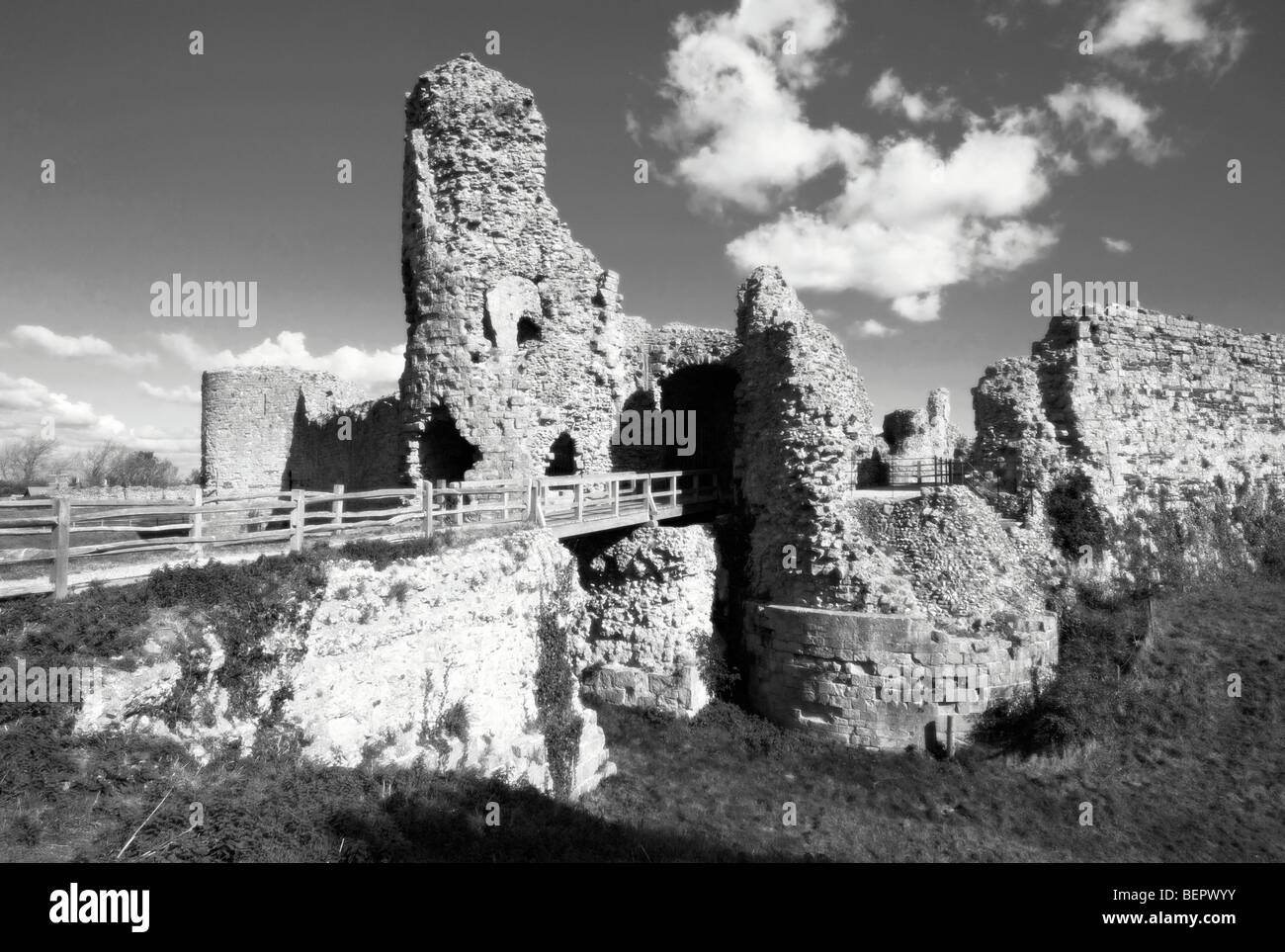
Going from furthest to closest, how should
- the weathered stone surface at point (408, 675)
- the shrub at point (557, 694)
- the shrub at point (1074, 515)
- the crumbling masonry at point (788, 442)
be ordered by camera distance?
the shrub at point (1074, 515) < the crumbling masonry at point (788, 442) < the shrub at point (557, 694) < the weathered stone surface at point (408, 675)

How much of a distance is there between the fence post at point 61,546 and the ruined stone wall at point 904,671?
12299 millimetres

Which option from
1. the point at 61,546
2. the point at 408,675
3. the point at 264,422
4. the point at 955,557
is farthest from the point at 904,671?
the point at 264,422

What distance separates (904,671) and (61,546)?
13343 mm

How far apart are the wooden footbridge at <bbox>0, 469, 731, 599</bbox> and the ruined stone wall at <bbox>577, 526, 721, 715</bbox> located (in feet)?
3.09

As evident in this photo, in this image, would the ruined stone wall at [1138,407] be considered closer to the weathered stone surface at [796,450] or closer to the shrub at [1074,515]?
the shrub at [1074,515]

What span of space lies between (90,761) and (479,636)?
4974 mm

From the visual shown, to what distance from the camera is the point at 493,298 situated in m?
16.9

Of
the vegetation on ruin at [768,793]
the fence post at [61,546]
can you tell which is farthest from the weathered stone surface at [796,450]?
the fence post at [61,546]

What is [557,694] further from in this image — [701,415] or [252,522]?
[701,415]

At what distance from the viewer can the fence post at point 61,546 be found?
6.87 metres

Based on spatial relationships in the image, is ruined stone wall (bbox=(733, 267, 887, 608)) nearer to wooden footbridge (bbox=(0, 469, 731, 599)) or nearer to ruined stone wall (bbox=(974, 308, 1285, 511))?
wooden footbridge (bbox=(0, 469, 731, 599))

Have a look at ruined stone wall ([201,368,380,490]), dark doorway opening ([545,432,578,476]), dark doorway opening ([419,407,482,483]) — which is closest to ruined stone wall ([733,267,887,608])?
dark doorway opening ([545,432,578,476])
